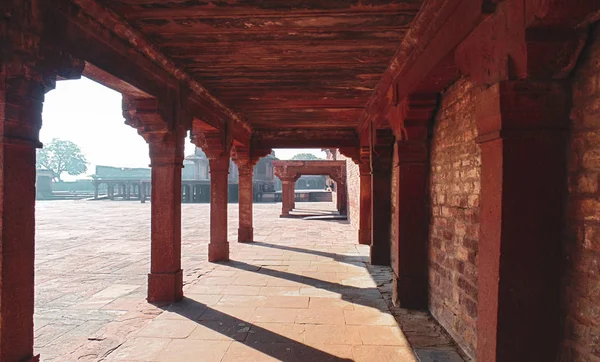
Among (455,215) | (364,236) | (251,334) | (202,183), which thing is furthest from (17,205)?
(202,183)

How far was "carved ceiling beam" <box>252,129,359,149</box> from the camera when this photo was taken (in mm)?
8656

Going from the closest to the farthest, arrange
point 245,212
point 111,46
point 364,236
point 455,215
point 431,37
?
point 431,37, point 111,46, point 455,215, point 364,236, point 245,212

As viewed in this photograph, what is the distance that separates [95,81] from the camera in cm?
335

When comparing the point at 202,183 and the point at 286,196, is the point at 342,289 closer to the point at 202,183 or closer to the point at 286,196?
the point at 286,196

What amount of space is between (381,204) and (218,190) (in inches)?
126

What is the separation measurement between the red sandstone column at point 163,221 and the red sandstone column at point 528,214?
3.70 metres

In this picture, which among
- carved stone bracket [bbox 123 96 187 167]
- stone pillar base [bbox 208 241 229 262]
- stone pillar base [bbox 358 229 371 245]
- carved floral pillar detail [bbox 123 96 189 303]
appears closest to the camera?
carved stone bracket [bbox 123 96 187 167]

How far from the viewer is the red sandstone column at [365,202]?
8.17 meters

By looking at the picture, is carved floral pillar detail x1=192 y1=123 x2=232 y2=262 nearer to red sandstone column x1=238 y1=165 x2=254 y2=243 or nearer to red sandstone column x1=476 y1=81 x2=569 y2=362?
red sandstone column x1=238 y1=165 x2=254 y2=243

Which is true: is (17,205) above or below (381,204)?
above

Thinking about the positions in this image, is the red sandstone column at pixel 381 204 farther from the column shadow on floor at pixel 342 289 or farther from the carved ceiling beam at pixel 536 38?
the carved ceiling beam at pixel 536 38

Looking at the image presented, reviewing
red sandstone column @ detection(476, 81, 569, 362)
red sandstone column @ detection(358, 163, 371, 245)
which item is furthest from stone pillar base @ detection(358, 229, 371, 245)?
red sandstone column @ detection(476, 81, 569, 362)

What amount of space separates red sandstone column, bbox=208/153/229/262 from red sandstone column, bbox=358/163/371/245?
338 cm

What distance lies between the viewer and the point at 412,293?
4.09m
